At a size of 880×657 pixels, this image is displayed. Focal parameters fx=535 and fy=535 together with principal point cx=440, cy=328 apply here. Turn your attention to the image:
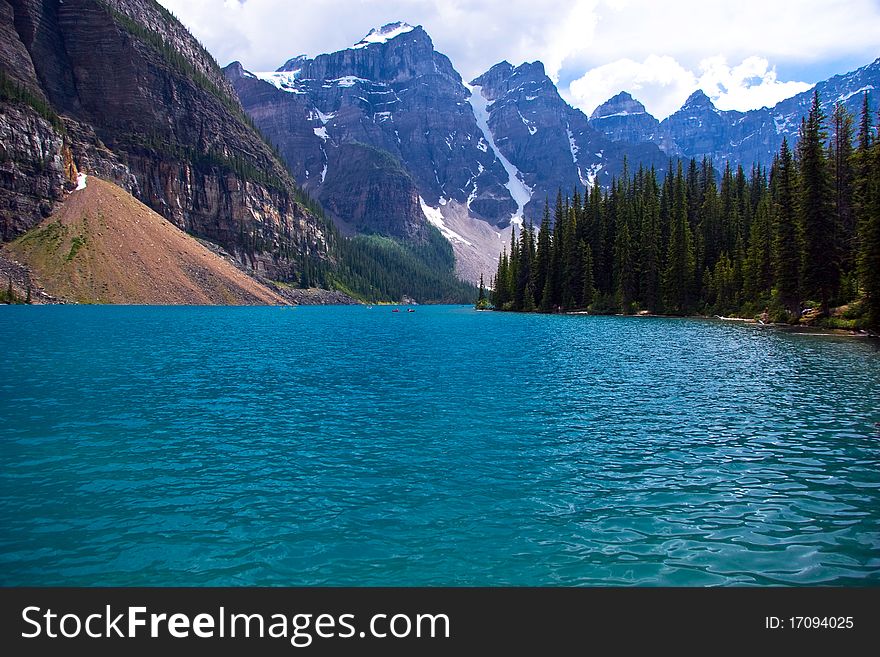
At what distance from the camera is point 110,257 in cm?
17075

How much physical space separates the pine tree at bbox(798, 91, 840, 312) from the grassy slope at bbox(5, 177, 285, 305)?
17074 cm

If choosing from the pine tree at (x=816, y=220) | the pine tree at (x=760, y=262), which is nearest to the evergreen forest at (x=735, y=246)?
the pine tree at (x=816, y=220)

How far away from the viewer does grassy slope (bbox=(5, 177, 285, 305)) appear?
159250mm

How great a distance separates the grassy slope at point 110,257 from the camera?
6270 inches

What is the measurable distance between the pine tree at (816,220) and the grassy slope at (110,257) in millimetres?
170738

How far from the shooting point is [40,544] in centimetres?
1233

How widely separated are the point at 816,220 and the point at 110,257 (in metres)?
185

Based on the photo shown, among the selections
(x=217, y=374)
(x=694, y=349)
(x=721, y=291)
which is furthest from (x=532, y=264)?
(x=217, y=374)

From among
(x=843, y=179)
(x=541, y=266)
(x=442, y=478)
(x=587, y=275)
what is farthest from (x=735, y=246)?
(x=442, y=478)

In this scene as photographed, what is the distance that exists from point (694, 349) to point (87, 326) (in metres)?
80.6

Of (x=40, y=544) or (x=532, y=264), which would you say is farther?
(x=532, y=264)

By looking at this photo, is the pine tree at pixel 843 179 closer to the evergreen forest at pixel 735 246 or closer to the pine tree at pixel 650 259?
the evergreen forest at pixel 735 246

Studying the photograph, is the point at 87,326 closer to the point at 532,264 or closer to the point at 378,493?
the point at 378,493
